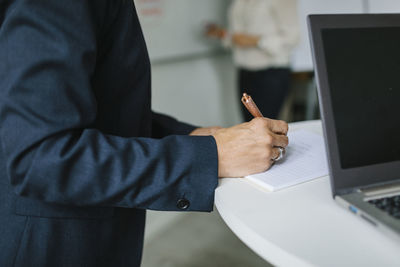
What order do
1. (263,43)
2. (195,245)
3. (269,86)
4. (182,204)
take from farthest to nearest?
(269,86)
(263,43)
(195,245)
(182,204)

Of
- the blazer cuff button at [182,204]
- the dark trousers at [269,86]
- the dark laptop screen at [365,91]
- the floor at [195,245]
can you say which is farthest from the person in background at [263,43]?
the blazer cuff button at [182,204]

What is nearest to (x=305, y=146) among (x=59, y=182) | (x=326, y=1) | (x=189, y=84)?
(x=59, y=182)

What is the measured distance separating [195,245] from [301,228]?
1.47 meters

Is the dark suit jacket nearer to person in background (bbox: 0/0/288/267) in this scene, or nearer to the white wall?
person in background (bbox: 0/0/288/267)

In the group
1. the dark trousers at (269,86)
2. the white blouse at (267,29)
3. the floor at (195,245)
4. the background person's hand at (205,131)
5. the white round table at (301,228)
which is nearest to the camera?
the white round table at (301,228)

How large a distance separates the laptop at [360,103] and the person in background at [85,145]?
0.12m

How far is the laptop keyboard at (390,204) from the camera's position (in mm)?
466

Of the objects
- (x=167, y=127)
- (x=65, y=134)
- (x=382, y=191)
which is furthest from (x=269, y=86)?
(x=65, y=134)

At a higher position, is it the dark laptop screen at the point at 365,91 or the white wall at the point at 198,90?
the dark laptop screen at the point at 365,91

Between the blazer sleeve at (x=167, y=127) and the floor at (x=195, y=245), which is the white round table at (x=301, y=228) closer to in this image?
the blazer sleeve at (x=167, y=127)

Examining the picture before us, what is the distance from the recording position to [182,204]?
593mm

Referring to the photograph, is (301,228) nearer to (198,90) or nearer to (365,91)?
(365,91)

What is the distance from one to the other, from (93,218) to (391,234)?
1.49ft

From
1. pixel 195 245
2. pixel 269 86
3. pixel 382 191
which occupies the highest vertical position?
pixel 382 191
